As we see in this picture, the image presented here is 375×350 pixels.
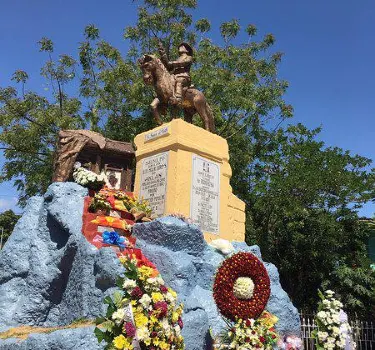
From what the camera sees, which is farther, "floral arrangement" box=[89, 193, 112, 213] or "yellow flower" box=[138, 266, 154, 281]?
"floral arrangement" box=[89, 193, 112, 213]

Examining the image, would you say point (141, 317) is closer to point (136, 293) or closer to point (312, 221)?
point (136, 293)

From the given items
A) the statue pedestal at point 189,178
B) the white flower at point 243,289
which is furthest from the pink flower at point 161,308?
the statue pedestal at point 189,178

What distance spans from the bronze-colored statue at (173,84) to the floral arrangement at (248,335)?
6.09m

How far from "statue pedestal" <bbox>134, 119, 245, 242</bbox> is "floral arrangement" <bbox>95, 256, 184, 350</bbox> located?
4475mm

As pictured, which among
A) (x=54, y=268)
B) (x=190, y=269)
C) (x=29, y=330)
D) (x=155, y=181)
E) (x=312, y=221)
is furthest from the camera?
(x=312, y=221)

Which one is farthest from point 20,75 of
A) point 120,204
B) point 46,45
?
point 120,204

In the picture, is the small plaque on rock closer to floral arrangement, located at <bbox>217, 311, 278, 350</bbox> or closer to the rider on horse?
the rider on horse

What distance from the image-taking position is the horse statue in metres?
10.1

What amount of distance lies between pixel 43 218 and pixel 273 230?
10983mm

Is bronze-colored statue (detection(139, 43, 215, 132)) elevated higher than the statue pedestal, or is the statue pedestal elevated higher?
bronze-colored statue (detection(139, 43, 215, 132))

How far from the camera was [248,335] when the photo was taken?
483cm

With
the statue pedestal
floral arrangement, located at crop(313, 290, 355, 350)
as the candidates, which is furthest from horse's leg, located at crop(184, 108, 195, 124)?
floral arrangement, located at crop(313, 290, 355, 350)

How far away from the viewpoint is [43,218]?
8211 mm

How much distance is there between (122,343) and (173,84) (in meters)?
7.17
